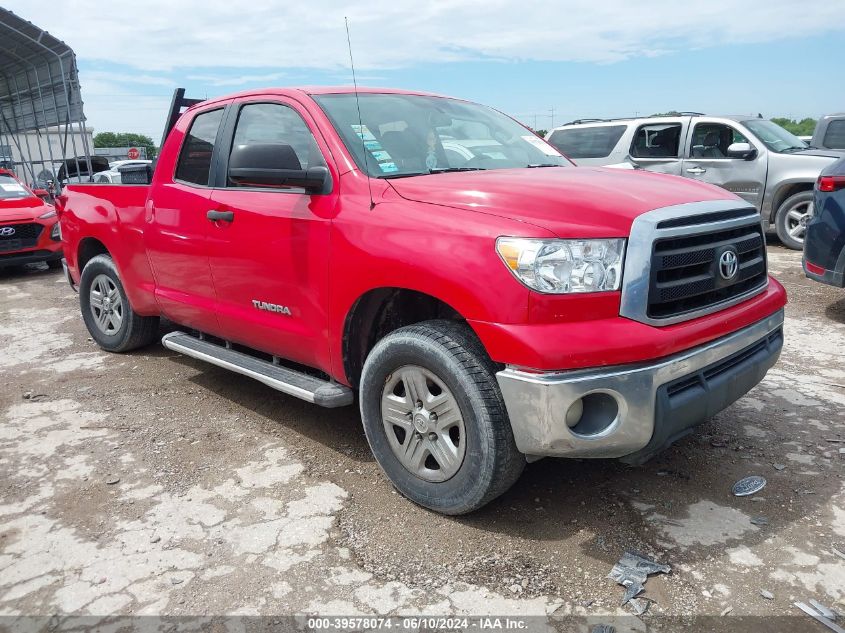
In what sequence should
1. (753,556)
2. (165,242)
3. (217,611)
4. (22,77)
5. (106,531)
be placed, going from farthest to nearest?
(22,77), (165,242), (106,531), (753,556), (217,611)

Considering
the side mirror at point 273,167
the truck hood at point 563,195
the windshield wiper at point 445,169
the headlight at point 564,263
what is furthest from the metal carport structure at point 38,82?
the headlight at point 564,263

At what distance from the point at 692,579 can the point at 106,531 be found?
2.36 metres

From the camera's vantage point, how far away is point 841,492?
10.0ft

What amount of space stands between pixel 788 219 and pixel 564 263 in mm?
8033

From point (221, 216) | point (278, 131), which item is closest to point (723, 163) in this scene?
point (278, 131)

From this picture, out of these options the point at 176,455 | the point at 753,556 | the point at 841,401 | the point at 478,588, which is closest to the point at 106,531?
the point at 176,455

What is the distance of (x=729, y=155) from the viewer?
9422 mm

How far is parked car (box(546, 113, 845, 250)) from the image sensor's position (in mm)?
9055

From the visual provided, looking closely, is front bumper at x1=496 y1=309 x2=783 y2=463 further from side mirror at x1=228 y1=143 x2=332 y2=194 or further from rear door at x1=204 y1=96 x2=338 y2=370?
side mirror at x1=228 y1=143 x2=332 y2=194

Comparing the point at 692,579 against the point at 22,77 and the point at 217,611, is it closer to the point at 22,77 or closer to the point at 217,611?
the point at 217,611

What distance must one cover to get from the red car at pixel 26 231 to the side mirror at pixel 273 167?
24.2ft

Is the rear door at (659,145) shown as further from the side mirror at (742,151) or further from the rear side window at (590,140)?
the side mirror at (742,151)

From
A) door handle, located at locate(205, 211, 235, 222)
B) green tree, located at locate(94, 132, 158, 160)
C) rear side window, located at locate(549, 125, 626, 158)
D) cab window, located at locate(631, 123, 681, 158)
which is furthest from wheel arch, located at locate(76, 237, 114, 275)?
green tree, located at locate(94, 132, 158, 160)

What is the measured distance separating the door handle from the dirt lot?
47.3 inches
